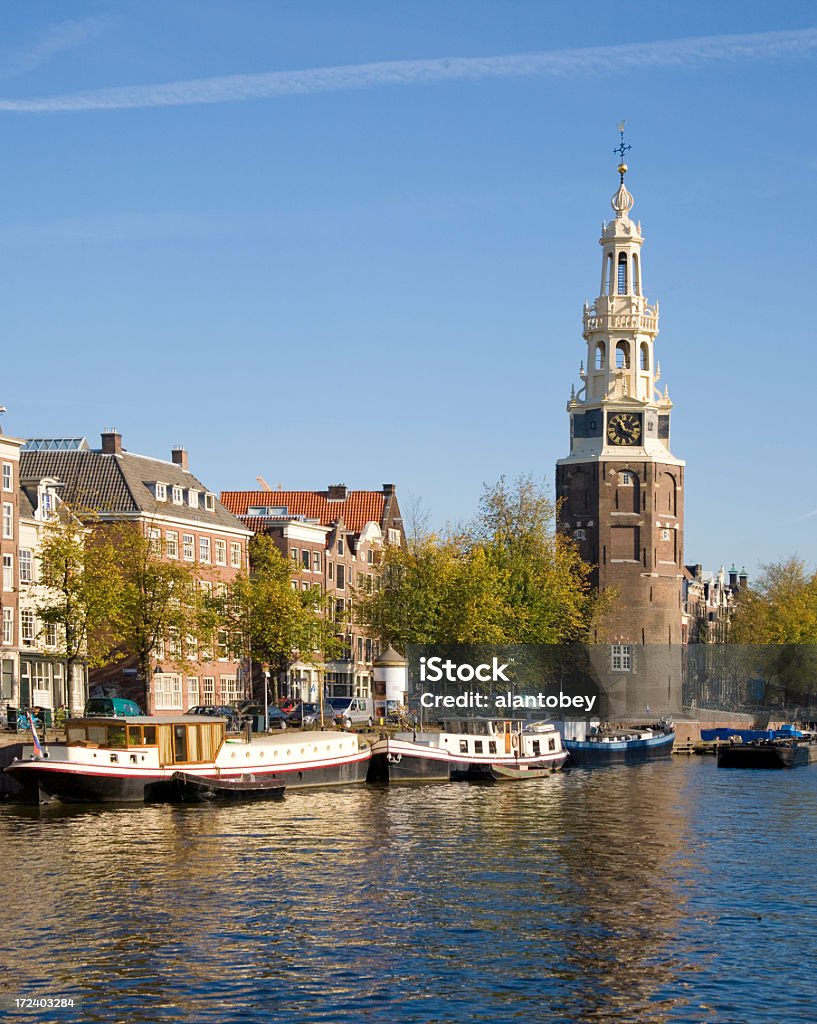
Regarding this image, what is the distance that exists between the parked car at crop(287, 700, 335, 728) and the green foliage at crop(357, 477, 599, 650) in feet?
35.3

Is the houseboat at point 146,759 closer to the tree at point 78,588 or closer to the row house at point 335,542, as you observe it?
the tree at point 78,588

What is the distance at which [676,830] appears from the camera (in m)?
66.4

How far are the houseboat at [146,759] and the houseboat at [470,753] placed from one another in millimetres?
6218

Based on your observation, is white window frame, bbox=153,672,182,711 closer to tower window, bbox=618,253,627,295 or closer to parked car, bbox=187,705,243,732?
parked car, bbox=187,705,243,732

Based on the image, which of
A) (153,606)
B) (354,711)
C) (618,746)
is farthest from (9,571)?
(618,746)

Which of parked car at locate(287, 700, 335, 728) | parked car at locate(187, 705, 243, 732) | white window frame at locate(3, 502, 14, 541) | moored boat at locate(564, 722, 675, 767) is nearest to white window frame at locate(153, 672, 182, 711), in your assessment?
parked car at locate(187, 705, 243, 732)

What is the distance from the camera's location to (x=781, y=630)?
173 meters

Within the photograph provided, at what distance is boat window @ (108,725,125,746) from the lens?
72.3 meters

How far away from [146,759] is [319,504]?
3005 inches

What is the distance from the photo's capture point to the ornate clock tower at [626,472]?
161250 millimetres

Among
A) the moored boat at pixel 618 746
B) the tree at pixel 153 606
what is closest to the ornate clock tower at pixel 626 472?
the moored boat at pixel 618 746

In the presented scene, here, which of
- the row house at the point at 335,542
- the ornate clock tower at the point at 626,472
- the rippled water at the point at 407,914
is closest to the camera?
the rippled water at the point at 407,914

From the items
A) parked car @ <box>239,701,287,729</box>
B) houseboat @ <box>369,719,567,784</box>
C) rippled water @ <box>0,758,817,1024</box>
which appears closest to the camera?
rippled water @ <box>0,758,817,1024</box>

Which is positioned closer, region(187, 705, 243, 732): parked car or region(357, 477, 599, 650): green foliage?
region(187, 705, 243, 732): parked car
